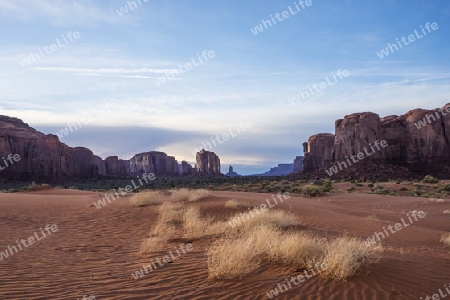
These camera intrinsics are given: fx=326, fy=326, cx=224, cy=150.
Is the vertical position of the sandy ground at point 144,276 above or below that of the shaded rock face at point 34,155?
below

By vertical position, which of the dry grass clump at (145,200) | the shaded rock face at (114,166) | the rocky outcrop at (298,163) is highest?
the shaded rock face at (114,166)

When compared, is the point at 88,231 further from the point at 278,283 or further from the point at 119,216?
the point at 278,283

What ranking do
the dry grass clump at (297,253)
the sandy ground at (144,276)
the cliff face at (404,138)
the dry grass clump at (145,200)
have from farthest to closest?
the cliff face at (404,138)
the dry grass clump at (145,200)
the dry grass clump at (297,253)
the sandy ground at (144,276)

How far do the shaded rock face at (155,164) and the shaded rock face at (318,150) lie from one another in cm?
7513

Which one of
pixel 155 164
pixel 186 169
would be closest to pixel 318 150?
pixel 186 169

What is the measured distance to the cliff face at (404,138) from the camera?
5781 centimetres

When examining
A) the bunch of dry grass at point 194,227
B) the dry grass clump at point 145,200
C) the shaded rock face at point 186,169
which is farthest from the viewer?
the shaded rock face at point 186,169

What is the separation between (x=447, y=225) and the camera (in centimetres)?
1516

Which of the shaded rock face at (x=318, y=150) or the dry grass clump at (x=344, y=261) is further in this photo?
the shaded rock face at (x=318, y=150)

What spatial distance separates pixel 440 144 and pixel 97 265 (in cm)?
6573

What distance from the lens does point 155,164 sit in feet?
492

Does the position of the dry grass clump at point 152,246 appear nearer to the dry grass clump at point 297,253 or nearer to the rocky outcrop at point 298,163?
the dry grass clump at point 297,253

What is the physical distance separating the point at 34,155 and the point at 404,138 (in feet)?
254

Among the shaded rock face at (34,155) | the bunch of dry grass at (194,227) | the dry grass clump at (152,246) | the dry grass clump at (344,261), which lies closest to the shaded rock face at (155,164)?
the shaded rock face at (34,155)
